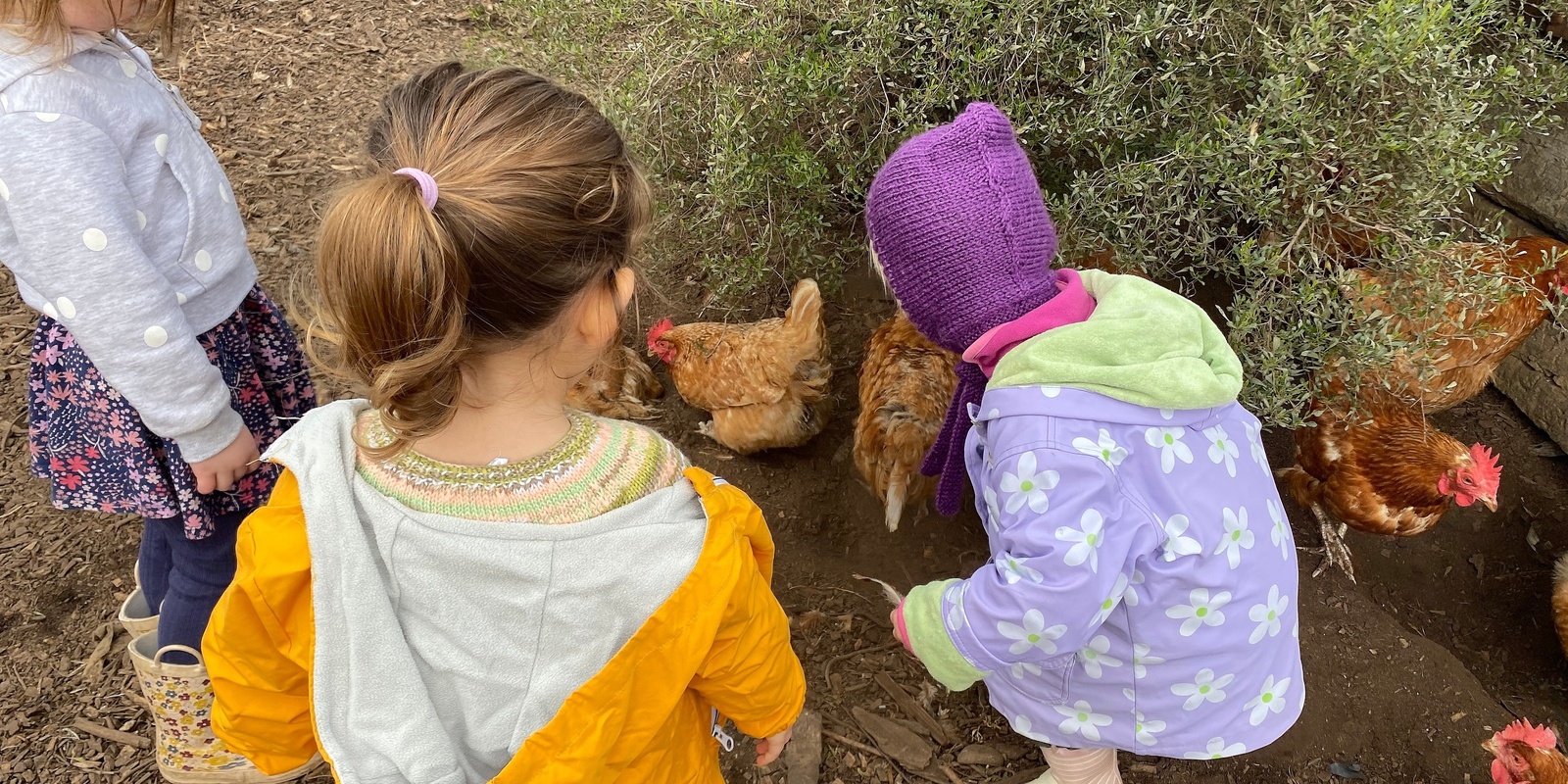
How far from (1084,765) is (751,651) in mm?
1288

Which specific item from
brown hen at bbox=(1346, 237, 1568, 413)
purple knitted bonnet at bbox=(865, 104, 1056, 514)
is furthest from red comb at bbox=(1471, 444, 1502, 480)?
purple knitted bonnet at bbox=(865, 104, 1056, 514)

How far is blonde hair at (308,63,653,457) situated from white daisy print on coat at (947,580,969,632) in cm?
98

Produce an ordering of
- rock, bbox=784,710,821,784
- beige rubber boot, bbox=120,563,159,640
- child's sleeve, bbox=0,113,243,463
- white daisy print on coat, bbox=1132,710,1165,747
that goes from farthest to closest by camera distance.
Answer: rock, bbox=784,710,821,784, beige rubber boot, bbox=120,563,159,640, white daisy print on coat, bbox=1132,710,1165,747, child's sleeve, bbox=0,113,243,463

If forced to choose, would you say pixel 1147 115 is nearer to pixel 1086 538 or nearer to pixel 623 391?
pixel 1086 538

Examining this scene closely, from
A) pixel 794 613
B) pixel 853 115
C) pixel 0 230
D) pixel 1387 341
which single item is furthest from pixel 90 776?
pixel 1387 341

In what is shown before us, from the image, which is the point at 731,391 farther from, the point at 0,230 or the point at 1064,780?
the point at 0,230

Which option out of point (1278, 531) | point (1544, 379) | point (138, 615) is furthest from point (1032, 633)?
point (1544, 379)

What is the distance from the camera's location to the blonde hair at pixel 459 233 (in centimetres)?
109

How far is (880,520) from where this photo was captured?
10.2 ft

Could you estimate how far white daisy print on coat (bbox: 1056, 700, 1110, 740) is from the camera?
1961 millimetres

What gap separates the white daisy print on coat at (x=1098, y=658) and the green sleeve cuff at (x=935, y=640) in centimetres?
29

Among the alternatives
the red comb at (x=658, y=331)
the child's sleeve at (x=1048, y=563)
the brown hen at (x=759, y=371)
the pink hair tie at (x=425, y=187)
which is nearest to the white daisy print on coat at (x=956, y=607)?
the child's sleeve at (x=1048, y=563)

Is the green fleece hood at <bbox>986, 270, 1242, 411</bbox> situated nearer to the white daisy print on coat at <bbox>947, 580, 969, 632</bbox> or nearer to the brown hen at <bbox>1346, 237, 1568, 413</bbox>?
the white daisy print on coat at <bbox>947, 580, 969, 632</bbox>

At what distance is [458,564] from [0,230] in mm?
1156
